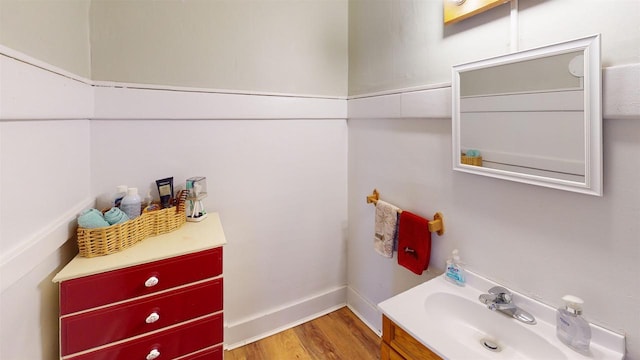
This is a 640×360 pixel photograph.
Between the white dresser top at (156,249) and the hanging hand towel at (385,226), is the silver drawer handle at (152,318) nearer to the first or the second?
the white dresser top at (156,249)

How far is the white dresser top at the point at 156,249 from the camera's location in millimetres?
1015

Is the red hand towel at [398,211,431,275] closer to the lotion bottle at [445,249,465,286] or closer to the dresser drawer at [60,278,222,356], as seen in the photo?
the lotion bottle at [445,249,465,286]

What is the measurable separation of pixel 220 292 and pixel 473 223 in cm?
112

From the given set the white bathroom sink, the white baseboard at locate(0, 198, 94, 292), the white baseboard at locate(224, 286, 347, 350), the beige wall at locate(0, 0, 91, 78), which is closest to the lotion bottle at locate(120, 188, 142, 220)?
the white baseboard at locate(0, 198, 94, 292)

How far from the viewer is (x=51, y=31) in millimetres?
996

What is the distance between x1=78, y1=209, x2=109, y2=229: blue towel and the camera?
110 centimetres

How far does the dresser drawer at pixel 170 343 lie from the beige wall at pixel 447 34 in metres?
1.47

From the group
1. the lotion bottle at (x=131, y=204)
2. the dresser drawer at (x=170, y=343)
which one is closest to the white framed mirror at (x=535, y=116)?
the dresser drawer at (x=170, y=343)

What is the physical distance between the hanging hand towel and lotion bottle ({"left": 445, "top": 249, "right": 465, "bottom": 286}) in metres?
0.33

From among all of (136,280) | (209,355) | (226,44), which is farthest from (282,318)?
(226,44)

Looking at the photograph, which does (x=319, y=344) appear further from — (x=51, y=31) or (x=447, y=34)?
(x=51, y=31)

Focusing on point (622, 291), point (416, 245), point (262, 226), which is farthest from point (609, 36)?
point (262, 226)

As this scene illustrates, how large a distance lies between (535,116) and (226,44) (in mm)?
1473

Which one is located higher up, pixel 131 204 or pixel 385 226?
pixel 131 204
